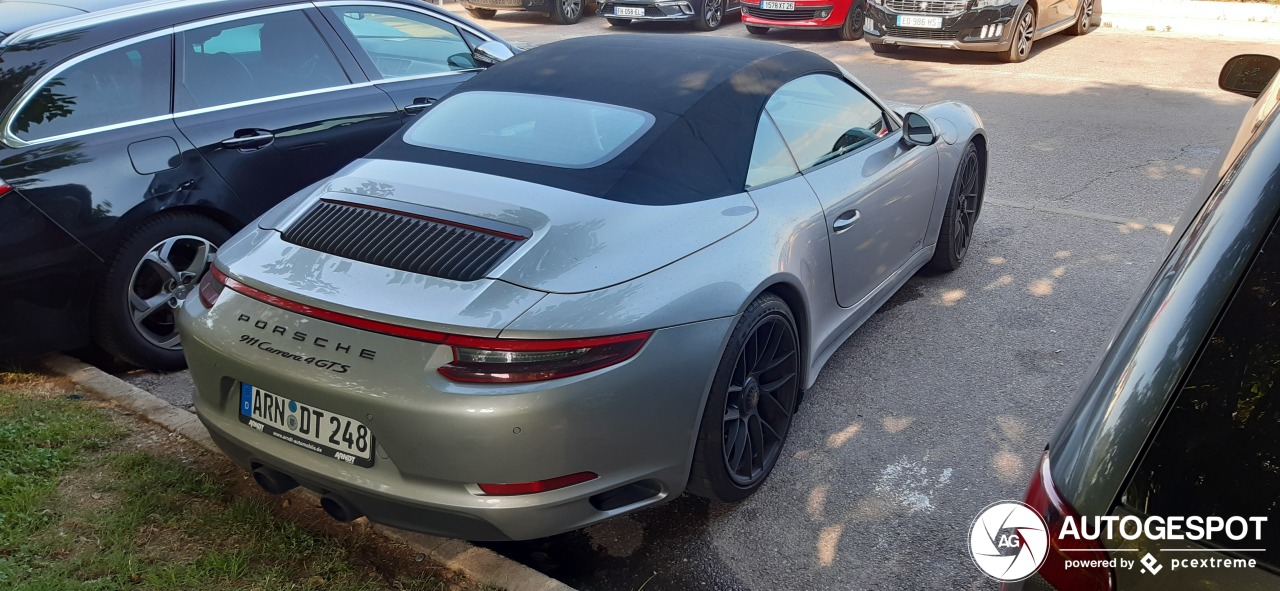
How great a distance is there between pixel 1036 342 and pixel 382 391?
127 inches

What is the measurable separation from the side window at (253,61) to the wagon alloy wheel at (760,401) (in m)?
2.88

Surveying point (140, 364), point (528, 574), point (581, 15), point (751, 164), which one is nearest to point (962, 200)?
point (751, 164)

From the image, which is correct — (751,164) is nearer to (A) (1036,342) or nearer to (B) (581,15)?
(A) (1036,342)

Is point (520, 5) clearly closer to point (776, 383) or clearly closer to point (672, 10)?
point (672, 10)

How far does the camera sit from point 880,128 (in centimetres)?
451

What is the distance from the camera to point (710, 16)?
15422mm

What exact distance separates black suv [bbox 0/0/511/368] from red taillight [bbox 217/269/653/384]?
202cm

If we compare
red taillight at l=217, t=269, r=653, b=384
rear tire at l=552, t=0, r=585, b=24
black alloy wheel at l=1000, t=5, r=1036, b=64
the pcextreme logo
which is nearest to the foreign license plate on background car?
red taillight at l=217, t=269, r=653, b=384

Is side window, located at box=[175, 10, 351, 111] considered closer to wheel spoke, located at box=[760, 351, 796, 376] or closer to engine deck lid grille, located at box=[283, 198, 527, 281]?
engine deck lid grille, located at box=[283, 198, 527, 281]

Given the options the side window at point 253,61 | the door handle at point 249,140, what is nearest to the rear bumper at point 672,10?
the side window at point 253,61

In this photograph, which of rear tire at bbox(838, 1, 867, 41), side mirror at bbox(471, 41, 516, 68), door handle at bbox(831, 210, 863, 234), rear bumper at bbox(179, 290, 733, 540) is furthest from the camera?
rear tire at bbox(838, 1, 867, 41)

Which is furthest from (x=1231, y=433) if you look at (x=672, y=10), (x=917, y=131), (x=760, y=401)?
(x=672, y=10)

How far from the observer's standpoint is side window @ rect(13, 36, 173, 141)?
4.05 metres

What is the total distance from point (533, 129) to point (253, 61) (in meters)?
Result: 2.04
